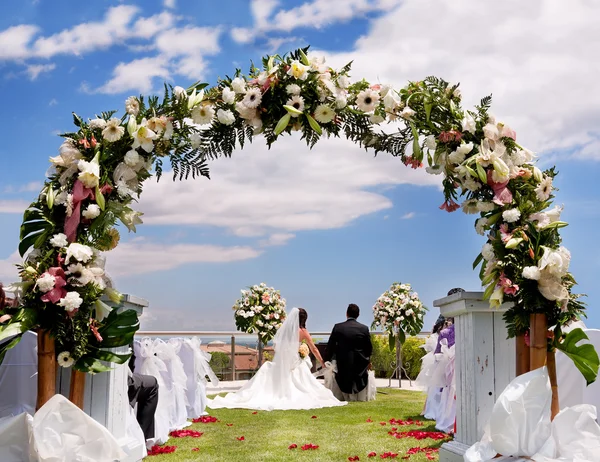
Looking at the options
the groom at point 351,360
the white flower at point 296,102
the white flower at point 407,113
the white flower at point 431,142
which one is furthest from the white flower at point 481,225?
the groom at point 351,360

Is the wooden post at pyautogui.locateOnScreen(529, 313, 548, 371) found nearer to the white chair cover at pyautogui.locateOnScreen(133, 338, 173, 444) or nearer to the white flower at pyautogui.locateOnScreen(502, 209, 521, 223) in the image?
the white flower at pyautogui.locateOnScreen(502, 209, 521, 223)

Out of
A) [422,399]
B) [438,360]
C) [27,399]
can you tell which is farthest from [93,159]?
[422,399]

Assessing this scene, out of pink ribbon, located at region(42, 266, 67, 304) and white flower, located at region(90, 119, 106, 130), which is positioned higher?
white flower, located at region(90, 119, 106, 130)

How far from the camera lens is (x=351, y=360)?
35.2ft

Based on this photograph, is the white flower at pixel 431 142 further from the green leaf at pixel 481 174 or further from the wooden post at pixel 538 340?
the wooden post at pixel 538 340

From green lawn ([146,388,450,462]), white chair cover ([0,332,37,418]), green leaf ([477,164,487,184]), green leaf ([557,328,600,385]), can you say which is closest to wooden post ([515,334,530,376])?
green leaf ([557,328,600,385])

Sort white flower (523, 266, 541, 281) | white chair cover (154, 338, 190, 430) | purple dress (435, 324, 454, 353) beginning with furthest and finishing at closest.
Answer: purple dress (435, 324, 454, 353)
white chair cover (154, 338, 190, 430)
white flower (523, 266, 541, 281)

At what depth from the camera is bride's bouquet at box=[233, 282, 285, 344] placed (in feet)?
43.8

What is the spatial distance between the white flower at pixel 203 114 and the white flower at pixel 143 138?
327 millimetres

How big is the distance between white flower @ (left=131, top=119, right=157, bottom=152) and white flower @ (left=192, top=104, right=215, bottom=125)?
33cm

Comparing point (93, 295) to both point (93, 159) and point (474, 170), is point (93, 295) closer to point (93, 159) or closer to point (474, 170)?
point (93, 159)

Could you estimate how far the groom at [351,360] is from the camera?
1073cm

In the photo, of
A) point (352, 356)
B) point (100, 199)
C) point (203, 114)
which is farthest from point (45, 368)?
point (352, 356)

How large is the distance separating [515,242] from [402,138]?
118 cm
